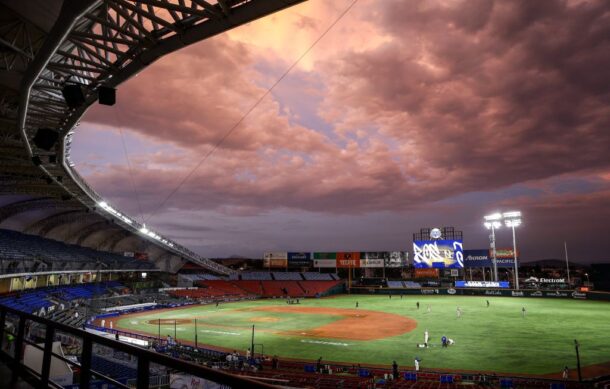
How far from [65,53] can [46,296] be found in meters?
44.3

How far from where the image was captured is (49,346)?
4699 mm

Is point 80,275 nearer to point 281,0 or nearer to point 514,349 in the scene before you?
point 514,349

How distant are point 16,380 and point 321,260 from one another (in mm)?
96679

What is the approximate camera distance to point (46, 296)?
152ft

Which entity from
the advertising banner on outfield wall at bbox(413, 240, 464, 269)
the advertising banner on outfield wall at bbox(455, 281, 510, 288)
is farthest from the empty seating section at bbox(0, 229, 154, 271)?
the advertising banner on outfield wall at bbox(455, 281, 510, 288)

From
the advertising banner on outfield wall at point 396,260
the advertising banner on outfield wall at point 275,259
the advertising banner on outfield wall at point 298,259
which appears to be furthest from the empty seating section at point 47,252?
the advertising banner on outfield wall at point 396,260

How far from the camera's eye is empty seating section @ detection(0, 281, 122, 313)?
36.9 metres

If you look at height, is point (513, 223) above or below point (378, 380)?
above

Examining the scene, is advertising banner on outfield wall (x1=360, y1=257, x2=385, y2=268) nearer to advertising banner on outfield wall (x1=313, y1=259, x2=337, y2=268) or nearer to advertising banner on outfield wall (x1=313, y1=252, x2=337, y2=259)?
advertising banner on outfield wall (x1=313, y1=259, x2=337, y2=268)

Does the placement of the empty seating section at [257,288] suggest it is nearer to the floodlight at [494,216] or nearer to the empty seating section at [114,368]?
the floodlight at [494,216]

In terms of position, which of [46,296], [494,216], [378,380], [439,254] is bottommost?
[378,380]

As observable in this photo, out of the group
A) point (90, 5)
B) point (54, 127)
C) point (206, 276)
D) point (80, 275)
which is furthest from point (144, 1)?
point (206, 276)

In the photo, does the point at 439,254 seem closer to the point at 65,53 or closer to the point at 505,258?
the point at 505,258

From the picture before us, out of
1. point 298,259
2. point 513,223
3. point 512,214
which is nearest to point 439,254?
point 513,223
